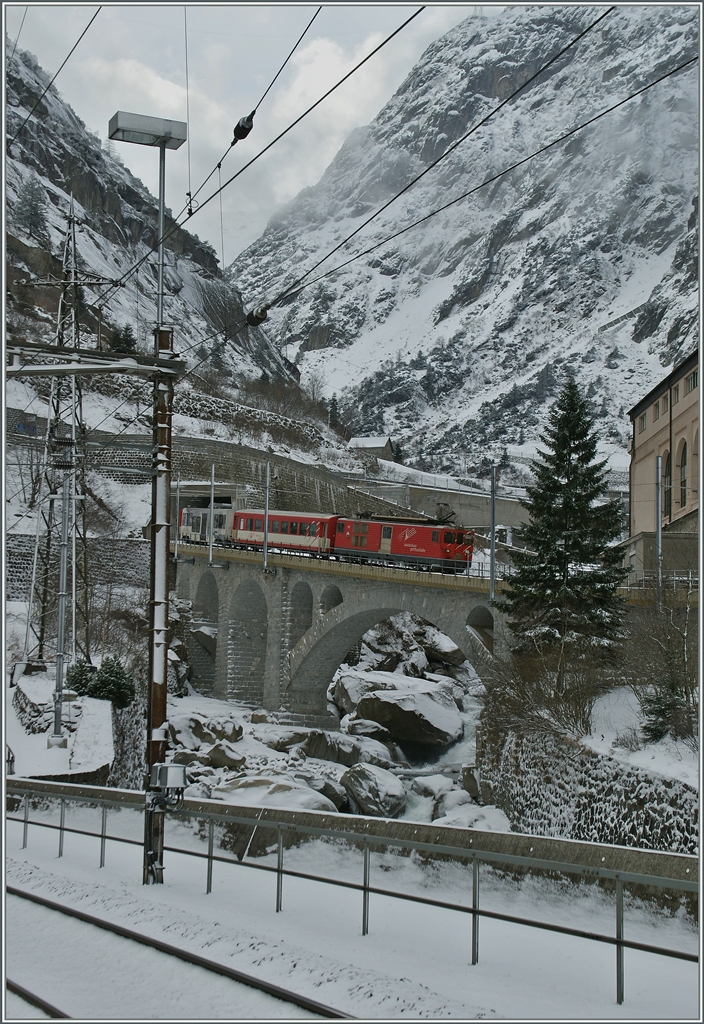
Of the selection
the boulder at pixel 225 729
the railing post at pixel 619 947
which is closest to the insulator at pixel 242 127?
the railing post at pixel 619 947

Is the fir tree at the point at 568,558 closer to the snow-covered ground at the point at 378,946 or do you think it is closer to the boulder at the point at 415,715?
the boulder at the point at 415,715

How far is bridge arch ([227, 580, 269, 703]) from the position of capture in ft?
151

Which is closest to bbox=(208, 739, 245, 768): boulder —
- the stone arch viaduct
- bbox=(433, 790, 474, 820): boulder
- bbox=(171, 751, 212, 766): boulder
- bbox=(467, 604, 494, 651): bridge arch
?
bbox=(171, 751, 212, 766): boulder

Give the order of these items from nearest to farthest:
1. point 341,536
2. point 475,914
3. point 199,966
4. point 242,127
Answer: point 199,966, point 475,914, point 242,127, point 341,536

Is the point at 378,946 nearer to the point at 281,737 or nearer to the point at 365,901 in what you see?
the point at 365,901

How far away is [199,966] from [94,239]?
87.9 metres

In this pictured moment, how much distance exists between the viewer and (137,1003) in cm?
722

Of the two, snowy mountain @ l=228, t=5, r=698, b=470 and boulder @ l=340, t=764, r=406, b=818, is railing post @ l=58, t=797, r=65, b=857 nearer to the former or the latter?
boulder @ l=340, t=764, r=406, b=818

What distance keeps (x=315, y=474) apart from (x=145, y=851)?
58509mm

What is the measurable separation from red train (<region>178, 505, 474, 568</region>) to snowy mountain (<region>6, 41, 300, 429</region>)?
17260 mm

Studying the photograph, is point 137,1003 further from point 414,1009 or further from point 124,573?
point 124,573

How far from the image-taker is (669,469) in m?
44.0

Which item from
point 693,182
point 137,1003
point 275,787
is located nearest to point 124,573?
point 275,787

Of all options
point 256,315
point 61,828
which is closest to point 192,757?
point 61,828
